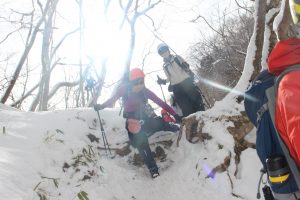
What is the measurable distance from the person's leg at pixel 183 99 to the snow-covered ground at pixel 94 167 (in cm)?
75

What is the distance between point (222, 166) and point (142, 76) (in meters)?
2.47

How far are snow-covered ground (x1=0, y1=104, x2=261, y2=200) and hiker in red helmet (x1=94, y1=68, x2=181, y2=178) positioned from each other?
1.54ft

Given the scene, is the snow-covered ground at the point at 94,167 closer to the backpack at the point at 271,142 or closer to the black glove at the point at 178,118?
the black glove at the point at 178,118

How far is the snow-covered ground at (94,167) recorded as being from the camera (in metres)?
5.41

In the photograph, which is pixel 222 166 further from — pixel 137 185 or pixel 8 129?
pixel 8 129

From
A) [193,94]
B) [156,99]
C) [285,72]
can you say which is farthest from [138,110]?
[285,72]

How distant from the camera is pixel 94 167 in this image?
21.5ft

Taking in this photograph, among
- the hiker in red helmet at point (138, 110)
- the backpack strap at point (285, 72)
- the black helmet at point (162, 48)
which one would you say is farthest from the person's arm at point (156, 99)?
the backpack strap at point (285, 72)

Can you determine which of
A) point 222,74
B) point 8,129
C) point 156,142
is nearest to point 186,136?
point 156,142

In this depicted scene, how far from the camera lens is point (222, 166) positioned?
605 centimetres

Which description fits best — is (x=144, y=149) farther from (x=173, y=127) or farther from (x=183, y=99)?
(x=183, y=99)

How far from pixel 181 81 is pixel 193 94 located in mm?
410

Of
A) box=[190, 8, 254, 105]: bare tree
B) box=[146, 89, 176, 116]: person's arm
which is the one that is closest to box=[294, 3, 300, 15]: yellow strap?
box=[146, 89, 176, 116]: person's arm

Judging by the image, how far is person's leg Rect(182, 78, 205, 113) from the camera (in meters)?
7.96
